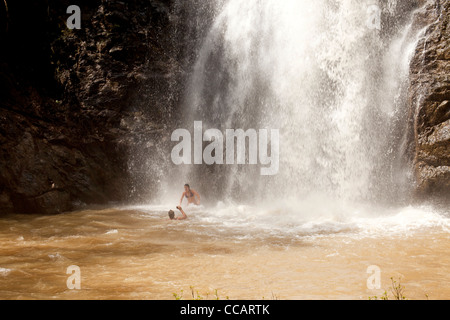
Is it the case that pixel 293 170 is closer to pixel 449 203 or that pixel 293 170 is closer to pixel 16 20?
pixel 449 203

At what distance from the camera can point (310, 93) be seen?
1144cm

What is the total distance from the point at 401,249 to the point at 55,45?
13.1m

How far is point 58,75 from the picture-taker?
13.0 meters

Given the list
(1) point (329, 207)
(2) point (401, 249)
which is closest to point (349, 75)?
(1) point (329, 207)

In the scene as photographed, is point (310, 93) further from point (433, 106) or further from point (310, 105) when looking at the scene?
point (433, 106)

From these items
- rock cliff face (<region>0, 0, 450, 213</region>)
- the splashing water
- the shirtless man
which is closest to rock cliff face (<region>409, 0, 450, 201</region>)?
the splashing water

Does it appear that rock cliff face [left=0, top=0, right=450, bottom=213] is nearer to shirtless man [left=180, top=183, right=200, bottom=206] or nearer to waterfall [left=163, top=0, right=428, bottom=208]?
waterfall [left=163, top=0, right=428, bottom=208]

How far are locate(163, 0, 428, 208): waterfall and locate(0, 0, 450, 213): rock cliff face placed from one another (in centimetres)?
140

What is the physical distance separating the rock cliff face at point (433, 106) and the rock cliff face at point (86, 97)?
8.38 m

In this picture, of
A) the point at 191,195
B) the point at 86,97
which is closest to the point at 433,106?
the point at 191,195

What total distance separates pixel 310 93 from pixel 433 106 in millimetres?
3604

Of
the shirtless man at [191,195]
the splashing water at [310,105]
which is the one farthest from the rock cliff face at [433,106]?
the shirtless man at [191,195]

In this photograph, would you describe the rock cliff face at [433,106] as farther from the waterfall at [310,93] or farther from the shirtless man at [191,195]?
the shirtless man at [191,195]

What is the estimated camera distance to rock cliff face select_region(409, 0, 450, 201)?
8.95 m
